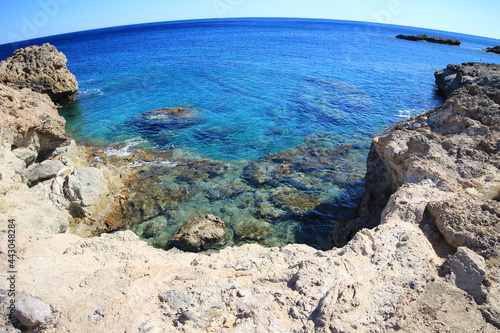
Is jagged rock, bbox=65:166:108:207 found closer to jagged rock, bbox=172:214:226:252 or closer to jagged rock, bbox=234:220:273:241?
jagged rock, bbox=172:214:226:252

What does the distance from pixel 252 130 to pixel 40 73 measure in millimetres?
18438

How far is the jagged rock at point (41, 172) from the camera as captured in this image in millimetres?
9535

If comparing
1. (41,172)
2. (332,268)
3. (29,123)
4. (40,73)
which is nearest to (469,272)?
(332,268)

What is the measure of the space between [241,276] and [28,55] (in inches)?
1072

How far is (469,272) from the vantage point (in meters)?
4.43

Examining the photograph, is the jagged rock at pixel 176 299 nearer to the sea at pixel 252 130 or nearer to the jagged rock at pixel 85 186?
the sea at pixel 252 130

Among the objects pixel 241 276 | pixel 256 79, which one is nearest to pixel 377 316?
pixel 241 276

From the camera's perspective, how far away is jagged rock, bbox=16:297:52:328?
158 inches

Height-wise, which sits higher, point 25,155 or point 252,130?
point 25,155

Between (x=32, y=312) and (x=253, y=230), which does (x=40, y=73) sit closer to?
(x=253, y=230)

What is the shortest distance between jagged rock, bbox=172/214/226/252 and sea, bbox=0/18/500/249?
421mm

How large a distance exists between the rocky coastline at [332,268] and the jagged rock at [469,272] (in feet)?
0.05

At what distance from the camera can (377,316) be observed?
395cm

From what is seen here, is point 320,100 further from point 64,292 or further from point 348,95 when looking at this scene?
point 64,292
